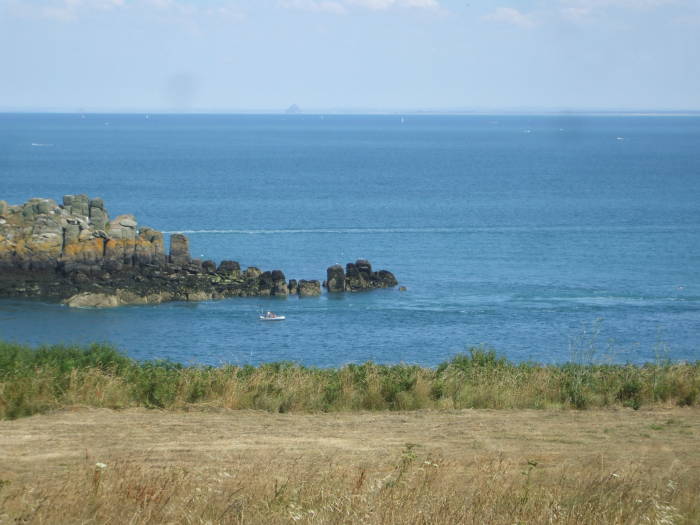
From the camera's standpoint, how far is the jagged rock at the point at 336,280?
50.1 metres

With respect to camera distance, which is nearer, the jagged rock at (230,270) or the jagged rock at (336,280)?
the jagged rock at (336,280)

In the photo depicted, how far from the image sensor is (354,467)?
10.4m

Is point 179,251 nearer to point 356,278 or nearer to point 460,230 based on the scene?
point 356,278

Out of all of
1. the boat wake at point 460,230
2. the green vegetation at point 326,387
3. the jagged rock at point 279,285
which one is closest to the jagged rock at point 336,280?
the jagged rock at point 279,285

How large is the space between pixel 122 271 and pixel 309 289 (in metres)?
10.1

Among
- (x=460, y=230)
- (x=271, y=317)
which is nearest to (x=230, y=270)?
(x=271, y=317)

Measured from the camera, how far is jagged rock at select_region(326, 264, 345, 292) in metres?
50.1

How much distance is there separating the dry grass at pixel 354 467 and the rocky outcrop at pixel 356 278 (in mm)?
35467

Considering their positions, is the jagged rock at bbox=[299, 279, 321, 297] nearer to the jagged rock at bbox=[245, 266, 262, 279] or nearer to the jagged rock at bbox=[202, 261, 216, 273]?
the jagged rock at bbox=[245, 266, 262, 279]

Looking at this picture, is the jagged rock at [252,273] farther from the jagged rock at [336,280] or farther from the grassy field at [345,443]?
the grassy field at [345,443]

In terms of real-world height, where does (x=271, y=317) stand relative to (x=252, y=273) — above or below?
below

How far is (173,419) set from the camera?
14070 mm

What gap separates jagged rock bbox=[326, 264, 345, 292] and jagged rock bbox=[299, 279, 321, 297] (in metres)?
0.74

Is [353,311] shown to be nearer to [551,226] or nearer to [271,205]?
[551,226]
